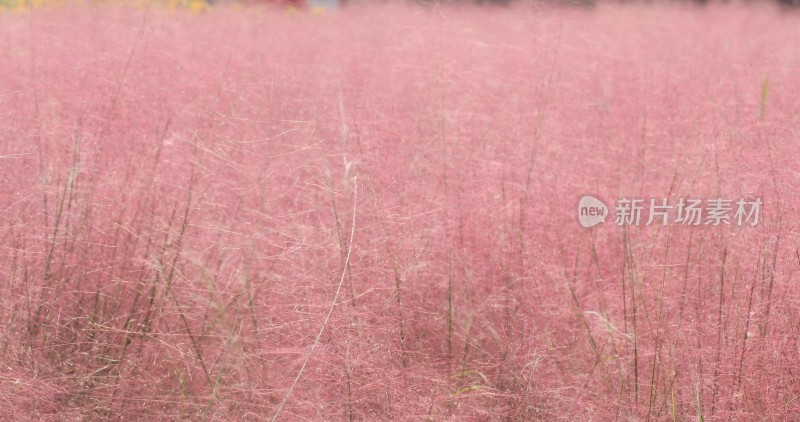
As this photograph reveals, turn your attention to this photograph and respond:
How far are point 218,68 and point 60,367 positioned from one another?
1.53 m

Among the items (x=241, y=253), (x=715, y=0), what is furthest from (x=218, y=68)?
(x=715, y=0)

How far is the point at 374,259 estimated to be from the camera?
190 centimetres

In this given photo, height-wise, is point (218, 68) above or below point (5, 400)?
above

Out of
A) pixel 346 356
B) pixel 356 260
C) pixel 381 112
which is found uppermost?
pixel 381 112

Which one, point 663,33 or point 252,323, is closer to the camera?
point 252,323

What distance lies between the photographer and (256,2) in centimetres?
505

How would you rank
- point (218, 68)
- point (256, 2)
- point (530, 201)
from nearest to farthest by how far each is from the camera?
point (530, 201) < point (218, 68) < point (256, 2)

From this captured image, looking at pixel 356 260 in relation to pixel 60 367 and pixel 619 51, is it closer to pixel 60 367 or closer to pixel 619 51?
pixel 60 367

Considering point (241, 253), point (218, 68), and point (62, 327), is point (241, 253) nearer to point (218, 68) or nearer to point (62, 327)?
point (62, 327)

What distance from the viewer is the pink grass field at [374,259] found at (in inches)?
67.5

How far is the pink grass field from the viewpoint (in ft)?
5.62

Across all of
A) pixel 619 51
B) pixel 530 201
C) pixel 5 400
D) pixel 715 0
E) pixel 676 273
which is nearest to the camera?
pixel 5 400

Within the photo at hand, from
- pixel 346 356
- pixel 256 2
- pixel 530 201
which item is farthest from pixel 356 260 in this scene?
pixel 256 2

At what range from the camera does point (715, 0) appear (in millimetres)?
6328
